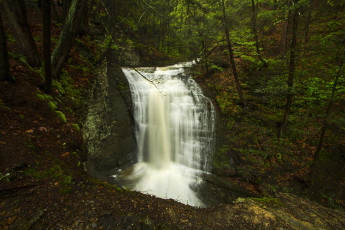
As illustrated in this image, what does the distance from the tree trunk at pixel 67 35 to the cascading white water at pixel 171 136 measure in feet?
10.7

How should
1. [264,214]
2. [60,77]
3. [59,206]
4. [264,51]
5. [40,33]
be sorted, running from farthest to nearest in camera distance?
[264,51], [40,33], [60,77], [264,214], [59,206]

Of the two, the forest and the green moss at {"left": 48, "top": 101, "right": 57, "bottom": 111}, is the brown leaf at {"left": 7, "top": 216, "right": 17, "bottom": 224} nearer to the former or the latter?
the forest

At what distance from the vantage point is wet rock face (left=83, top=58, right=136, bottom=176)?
623 centimetres

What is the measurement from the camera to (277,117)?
847 cm

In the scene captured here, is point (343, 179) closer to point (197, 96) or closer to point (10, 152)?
point (197, 96)

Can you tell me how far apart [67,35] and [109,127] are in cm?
380

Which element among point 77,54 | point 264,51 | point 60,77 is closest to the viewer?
point 60,77

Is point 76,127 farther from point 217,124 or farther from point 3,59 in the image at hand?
point 217,124

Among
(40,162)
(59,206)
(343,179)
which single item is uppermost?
(40,162)

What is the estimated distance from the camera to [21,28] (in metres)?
5.25

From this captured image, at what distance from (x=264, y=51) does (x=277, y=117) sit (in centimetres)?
633

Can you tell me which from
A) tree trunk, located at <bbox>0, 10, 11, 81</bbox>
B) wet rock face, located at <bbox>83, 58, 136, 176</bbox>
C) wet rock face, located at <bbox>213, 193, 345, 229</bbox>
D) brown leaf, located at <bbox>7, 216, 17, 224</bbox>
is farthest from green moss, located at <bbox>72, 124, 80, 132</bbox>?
wet rock face, located at <bbox>213, 193, 345, 229</bbox>

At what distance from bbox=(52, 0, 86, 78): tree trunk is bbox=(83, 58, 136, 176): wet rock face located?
1629 mm

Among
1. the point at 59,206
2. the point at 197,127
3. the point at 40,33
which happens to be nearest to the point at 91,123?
the point at 59,206
